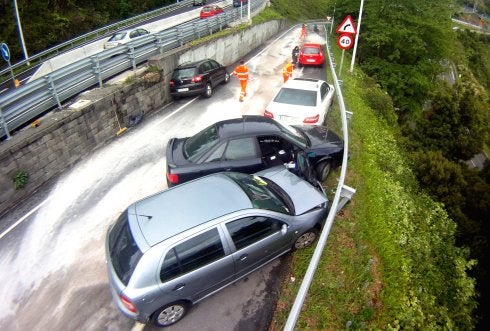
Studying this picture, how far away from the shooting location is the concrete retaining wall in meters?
7.88

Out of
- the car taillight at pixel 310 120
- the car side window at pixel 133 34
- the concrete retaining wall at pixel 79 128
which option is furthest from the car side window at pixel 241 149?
the car side window at pixel 133 34

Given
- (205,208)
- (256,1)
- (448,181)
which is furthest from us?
(256,1)

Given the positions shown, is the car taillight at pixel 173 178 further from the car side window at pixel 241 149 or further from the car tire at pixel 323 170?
the car tire at pixel 323 170

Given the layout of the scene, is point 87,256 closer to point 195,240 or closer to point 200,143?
point 195,240

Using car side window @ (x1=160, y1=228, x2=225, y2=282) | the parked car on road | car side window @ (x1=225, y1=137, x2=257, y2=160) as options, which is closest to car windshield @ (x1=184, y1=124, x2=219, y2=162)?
car side window @ (x1=225, y1=137, x2=257, y2=160)

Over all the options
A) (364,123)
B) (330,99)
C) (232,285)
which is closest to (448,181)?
(364,123)

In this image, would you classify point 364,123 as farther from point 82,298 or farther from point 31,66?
point 31,66

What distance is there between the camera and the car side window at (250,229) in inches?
201

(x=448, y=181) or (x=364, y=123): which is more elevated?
(x=364, y=123)

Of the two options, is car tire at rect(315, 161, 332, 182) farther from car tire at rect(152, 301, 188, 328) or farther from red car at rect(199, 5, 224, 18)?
red car at rect(199, 5, 224, 18)

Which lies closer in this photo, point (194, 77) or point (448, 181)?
point (194, 77)

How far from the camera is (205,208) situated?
5.15 metres

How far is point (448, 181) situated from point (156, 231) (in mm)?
14553

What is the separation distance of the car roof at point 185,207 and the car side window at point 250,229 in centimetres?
22
